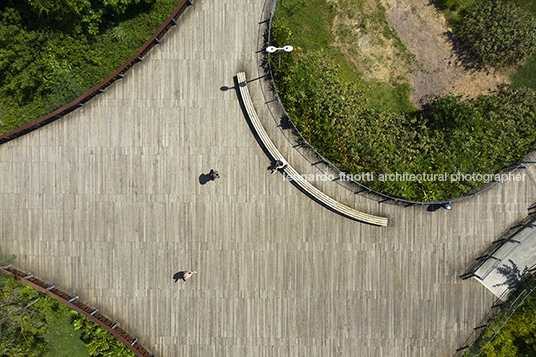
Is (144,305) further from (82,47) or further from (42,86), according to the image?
(82,47)

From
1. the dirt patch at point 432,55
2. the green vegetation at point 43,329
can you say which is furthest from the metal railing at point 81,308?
the dirt patch at point 432,55

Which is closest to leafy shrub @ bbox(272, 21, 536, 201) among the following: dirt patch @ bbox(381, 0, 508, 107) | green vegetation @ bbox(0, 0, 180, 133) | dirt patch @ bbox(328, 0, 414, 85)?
dirt patch @ bbox(381, 0, 508, 107)

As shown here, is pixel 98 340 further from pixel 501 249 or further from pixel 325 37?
pixel 501 249

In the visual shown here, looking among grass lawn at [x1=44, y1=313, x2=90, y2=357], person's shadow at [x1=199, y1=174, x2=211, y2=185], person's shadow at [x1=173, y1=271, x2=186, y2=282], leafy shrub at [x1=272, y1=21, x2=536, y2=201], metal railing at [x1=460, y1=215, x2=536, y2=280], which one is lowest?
grass lawn at [x1=44, y1=313, x2=90, y2=357]

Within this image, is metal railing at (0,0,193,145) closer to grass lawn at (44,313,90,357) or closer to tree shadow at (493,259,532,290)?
grass lawn at (44,313,90,357)

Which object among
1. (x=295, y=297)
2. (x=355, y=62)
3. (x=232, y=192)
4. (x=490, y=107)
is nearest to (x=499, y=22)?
(x=490, y=107)

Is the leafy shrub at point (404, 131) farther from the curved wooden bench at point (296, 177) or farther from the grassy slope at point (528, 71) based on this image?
the curved wooden bench at point (296, 177)

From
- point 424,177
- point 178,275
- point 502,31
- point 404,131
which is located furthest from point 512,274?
point 178,275
